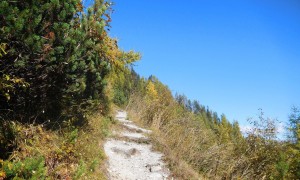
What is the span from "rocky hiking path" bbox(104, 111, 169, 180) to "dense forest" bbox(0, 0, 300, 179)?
298mm

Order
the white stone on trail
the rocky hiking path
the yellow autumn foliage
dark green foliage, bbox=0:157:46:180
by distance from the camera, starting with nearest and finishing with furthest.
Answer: dark green foliage, bbox=0:157:46:180 < the rocky hiking path < the white stone on trail < the yellow autumn foliage

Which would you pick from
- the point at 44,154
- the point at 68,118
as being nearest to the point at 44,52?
the point at 44,154

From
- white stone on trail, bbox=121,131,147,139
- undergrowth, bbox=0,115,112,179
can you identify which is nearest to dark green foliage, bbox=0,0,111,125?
undergrowth, bbox=0,115,112,179

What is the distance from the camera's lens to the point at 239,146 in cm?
809

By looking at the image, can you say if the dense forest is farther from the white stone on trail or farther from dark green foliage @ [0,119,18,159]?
the white stone on trail

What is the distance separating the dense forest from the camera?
4016 millimetres

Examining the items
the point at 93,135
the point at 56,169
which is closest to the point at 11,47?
the point at 56,169

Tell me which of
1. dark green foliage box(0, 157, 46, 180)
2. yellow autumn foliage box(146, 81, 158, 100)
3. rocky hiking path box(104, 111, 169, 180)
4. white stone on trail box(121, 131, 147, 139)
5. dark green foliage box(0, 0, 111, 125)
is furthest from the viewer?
yellow autumn foliage box(146, 81, 158, 100)

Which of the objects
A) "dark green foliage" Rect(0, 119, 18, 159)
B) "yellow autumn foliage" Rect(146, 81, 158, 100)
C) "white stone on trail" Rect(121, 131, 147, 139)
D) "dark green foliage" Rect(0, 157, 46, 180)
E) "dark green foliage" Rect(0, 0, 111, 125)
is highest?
"yellow autumn foliage" Rect(146, 81, 158, 100)

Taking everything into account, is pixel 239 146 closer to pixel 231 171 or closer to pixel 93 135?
pixel 231 171

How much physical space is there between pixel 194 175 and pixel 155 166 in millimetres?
946

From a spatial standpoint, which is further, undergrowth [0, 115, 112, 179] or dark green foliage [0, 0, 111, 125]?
dark green foliage [0, 0, 111, 125]

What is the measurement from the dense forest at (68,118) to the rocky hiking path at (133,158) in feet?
0.98

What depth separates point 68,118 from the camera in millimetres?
6402
